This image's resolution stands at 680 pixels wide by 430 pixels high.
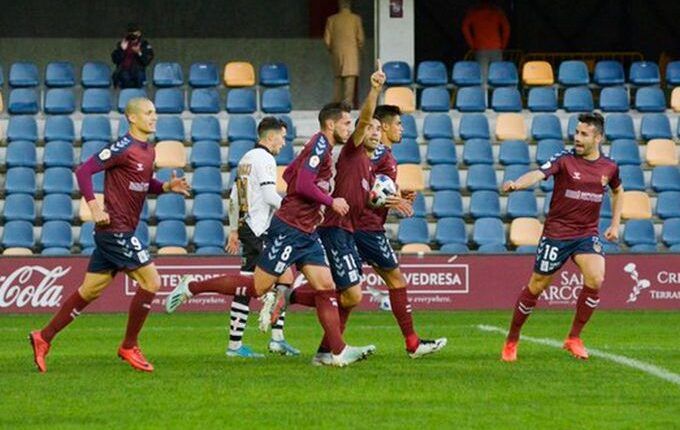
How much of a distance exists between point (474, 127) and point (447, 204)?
1.99 meters

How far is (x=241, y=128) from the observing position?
89.4ft

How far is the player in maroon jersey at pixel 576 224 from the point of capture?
47.8 ft

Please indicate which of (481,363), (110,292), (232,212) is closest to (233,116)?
(110,292)

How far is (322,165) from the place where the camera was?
1362 centimetres

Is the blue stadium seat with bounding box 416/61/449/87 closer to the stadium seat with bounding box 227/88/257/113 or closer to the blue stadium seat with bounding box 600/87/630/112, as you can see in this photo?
the blue stadium seat with bounding box 600/87/630/112

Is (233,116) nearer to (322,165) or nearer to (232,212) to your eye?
(232,212)

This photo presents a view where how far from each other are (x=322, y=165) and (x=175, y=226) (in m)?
11.9

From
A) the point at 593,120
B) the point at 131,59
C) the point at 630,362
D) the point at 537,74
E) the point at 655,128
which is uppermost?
the point at 131,59

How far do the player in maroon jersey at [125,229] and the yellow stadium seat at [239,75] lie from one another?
591 inches

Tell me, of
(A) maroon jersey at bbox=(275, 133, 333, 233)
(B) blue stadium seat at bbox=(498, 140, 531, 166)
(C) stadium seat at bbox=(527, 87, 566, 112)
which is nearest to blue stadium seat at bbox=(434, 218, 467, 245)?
(B) blue stadium seat at bbox=(498, 140, 531, 166)

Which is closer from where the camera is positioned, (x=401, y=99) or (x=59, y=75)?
(x=401, y=99)

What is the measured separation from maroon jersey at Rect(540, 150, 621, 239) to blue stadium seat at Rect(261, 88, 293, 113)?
13.3 metres

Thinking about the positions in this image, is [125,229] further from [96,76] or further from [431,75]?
[431,75]

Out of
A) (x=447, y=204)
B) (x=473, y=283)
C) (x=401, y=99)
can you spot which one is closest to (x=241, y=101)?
(x=401, y=99)
